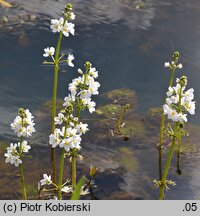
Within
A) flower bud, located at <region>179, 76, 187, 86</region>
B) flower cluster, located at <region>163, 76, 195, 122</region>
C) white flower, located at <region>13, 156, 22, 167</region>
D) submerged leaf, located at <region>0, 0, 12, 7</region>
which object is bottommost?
white flower, located at <region>13, 156, 22, 167</region>

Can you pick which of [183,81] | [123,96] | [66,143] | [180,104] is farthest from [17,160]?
[123,96]

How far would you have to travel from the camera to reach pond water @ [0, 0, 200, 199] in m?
5.52

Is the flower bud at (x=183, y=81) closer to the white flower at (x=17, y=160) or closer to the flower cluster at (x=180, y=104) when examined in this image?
the flower cluster at (x=180, y=104)

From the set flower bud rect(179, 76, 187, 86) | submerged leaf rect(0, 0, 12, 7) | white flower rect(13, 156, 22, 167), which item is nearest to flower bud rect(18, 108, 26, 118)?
white flower rect(13, 156, 22, 167)

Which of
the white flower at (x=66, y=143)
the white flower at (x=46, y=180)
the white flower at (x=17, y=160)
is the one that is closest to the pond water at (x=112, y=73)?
the white flower at (x=46, y=180)

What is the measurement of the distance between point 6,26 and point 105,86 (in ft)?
9.90

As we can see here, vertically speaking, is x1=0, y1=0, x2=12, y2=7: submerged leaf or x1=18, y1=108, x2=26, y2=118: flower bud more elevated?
x1=0, y1=0, x2=12, y2=7: submerged leaf

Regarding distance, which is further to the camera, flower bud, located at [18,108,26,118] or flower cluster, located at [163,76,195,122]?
flower cluster, located at [163,76,195,122]

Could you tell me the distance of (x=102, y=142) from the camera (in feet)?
20.0

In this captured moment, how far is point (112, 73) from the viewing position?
25.3 ft

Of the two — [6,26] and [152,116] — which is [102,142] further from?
[6,26]

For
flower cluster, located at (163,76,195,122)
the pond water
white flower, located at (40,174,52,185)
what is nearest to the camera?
flower cluster, located at (163,76,195,122)

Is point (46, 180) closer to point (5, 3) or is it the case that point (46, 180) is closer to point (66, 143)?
point (66, 143)

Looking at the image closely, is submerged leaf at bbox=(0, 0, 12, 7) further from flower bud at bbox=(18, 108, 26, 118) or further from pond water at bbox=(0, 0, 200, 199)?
flower bud at bbox=(18, 108, 26, 118)
